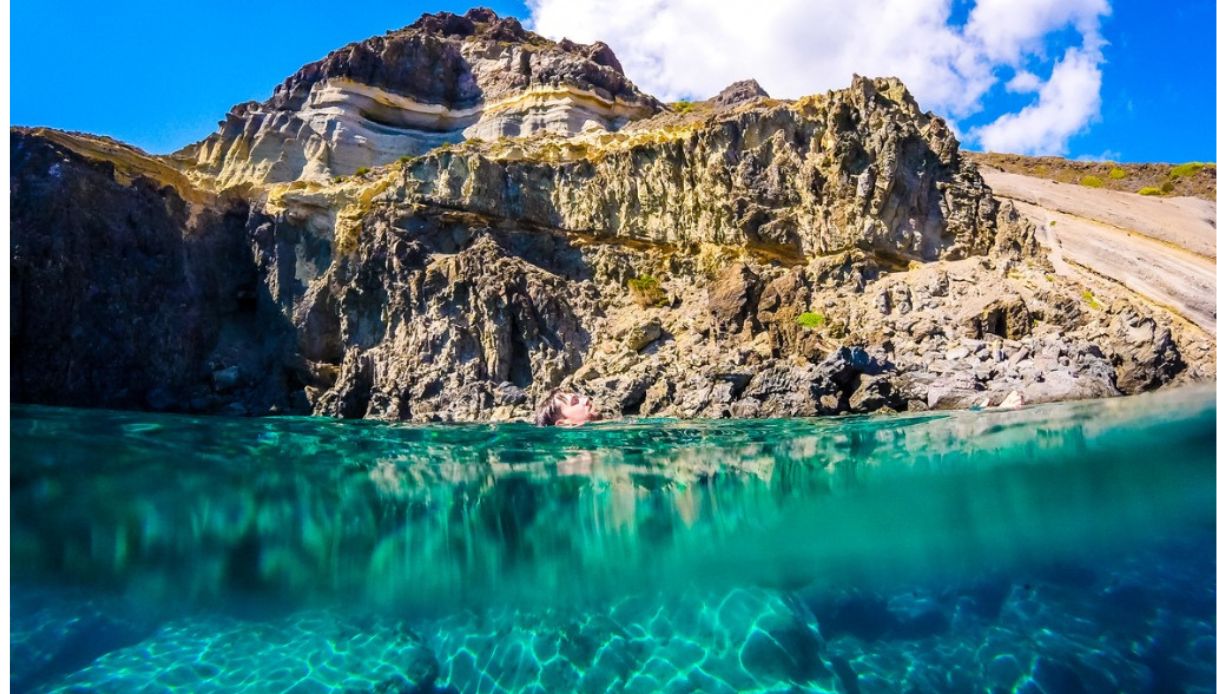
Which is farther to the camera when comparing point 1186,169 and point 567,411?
point 1186,169

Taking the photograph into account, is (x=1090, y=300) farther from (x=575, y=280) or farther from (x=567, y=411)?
(x=575, y=280)

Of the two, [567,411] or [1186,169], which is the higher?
[1186,169]

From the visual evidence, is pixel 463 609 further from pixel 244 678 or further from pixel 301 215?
pixel 301 215

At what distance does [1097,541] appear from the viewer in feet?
43.0

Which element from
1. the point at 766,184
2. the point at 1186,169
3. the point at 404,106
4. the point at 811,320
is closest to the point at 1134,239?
the point at 766,184

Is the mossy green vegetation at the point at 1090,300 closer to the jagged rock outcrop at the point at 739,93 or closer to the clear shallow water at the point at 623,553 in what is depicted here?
the clear shallow water at the point at 623,553

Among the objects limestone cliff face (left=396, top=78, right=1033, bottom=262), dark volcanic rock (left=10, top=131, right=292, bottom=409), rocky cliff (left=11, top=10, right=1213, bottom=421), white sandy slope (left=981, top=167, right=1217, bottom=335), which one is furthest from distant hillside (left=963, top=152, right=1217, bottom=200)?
dark volcanic rock (left=10, top=131, right=292, bottom=409)

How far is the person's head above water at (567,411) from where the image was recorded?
18.9 m

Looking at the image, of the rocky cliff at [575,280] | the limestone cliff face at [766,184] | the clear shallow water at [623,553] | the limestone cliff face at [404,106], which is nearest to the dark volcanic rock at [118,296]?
the rocky cliff at [575,280]

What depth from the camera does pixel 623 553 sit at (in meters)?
13.4

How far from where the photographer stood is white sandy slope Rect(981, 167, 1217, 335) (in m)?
22.8

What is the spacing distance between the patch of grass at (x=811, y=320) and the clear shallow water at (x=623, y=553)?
7.13m

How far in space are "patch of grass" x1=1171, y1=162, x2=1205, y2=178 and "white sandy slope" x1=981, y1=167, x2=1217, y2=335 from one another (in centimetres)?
1152

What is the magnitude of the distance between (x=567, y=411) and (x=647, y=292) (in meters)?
8.47
